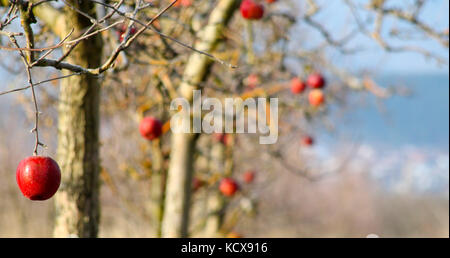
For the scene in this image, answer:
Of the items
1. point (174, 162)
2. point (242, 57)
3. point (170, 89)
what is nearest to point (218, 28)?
point (170, 89)

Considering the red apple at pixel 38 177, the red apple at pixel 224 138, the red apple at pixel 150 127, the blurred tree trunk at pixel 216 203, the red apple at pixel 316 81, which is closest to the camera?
the red apple at pixel 38 177

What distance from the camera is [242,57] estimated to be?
23.0 ft

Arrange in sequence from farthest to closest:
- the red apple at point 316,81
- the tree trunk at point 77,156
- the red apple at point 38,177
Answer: the red apple at point 316,81, the tree trunk at point 77,156, the red apple at point 38,177

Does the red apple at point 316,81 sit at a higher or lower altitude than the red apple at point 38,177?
higher

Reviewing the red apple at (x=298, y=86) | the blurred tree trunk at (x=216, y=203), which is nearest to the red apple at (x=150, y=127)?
the red apple at (x=298, y=86)

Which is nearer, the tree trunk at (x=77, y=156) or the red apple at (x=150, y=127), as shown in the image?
the tree trunk at (x=77, y=156)

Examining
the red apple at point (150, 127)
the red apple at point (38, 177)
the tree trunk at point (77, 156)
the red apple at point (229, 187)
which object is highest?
the red apple at point (229, 187)

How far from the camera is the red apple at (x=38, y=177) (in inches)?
65.2

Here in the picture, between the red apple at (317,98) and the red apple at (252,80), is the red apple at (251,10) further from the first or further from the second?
the red apple at (317,98)

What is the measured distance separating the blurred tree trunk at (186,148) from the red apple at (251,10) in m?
0.08

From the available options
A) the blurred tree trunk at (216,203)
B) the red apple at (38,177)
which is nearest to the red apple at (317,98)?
the blurred tree trunk at (216,203)

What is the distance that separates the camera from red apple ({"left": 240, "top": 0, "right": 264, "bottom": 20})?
3980 millimetres

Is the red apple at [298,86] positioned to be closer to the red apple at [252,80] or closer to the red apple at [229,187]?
the red apple at [252,80]
